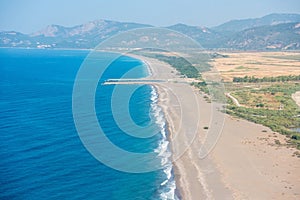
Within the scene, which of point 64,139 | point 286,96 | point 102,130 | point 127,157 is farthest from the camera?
point 286,96

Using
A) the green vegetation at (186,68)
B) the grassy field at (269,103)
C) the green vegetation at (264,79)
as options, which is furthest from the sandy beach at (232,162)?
the green vegetation at (186,68)

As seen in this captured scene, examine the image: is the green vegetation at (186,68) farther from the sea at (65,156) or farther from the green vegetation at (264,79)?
the sea at (65,156)

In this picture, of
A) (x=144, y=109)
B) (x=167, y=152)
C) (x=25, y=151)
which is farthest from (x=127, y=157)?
(x=144, y=109)

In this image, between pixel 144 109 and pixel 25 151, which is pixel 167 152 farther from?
pixel 144 109

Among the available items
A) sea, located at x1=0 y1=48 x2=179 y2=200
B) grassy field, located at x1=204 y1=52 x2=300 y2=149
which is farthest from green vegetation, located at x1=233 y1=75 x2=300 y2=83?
sea, located at x1=0 y1=48 x2=179 y2=200

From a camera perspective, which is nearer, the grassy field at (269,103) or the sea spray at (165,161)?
the sea spray at (165,161)

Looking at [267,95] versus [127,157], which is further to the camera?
[267,95]

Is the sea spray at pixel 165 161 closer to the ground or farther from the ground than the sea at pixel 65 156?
closer to the ground

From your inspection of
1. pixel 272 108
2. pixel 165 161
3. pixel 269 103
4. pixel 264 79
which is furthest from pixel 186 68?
pixel 165 161
